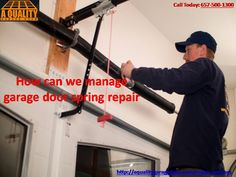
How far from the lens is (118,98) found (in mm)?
2420

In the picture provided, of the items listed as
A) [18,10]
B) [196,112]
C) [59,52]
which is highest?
[18,10]

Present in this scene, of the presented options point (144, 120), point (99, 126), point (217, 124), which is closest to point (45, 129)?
point (99, 126)

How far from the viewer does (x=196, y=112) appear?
164cm

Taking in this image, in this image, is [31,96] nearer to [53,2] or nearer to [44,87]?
[44,87]

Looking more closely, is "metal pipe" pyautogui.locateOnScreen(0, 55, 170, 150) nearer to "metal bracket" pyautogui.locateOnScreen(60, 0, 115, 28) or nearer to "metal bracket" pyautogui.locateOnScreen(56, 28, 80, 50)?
"metal bracket" pyautogui.locateOnScreen(56, 28, 80, 50)

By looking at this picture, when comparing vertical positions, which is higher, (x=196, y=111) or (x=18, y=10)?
(x=18, y=10)

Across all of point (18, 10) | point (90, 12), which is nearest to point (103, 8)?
point (90, 12)

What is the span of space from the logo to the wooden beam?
223mm

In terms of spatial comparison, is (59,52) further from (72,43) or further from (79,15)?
(79,15)

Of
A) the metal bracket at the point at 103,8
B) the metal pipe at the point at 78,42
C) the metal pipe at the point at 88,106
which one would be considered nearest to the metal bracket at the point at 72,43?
the metal pipe at the point at 78,42

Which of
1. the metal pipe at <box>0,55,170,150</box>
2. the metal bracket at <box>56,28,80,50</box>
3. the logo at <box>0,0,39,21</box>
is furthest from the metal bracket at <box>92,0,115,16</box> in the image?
the metal pipe at <box>0,55,170,150</box>

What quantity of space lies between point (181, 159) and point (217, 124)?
0.26 meters

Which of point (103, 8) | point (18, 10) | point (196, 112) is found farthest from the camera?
point (103, 8)

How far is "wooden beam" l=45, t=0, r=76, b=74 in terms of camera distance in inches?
75.7
